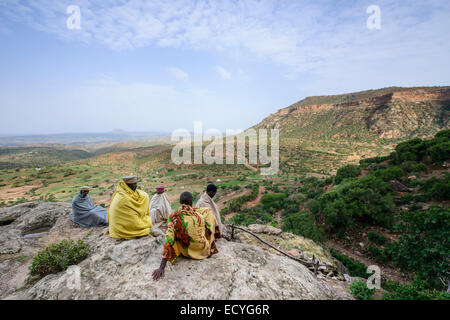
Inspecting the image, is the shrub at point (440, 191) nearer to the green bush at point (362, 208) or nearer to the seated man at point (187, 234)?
the green bush at point (362, 208)

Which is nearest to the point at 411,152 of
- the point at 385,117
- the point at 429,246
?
the point at 429,246

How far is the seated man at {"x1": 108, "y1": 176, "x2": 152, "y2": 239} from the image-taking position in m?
3.50

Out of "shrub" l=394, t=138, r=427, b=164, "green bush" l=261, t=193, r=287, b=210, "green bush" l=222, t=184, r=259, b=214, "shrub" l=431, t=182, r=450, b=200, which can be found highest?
"shrub" l=394, t=138, r=427, b=164

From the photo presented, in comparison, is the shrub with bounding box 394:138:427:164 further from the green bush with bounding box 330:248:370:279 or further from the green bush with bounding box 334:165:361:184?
the green bush with bounding box 330:248:370:279

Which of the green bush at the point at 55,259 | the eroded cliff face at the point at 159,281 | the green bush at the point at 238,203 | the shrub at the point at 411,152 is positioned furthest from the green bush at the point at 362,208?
the green bush at the point at 55,259

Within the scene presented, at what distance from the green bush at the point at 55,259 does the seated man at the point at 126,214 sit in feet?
1.95

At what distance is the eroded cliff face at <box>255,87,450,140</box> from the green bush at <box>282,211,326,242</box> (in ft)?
144

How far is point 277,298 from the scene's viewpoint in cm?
247

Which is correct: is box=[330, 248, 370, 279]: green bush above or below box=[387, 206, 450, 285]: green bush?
below

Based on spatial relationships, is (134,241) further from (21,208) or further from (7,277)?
(21,208)

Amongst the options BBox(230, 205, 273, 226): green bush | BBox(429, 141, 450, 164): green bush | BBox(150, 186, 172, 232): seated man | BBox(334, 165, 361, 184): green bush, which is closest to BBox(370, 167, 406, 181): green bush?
BBox(429, 141, 450, 164): green bush
